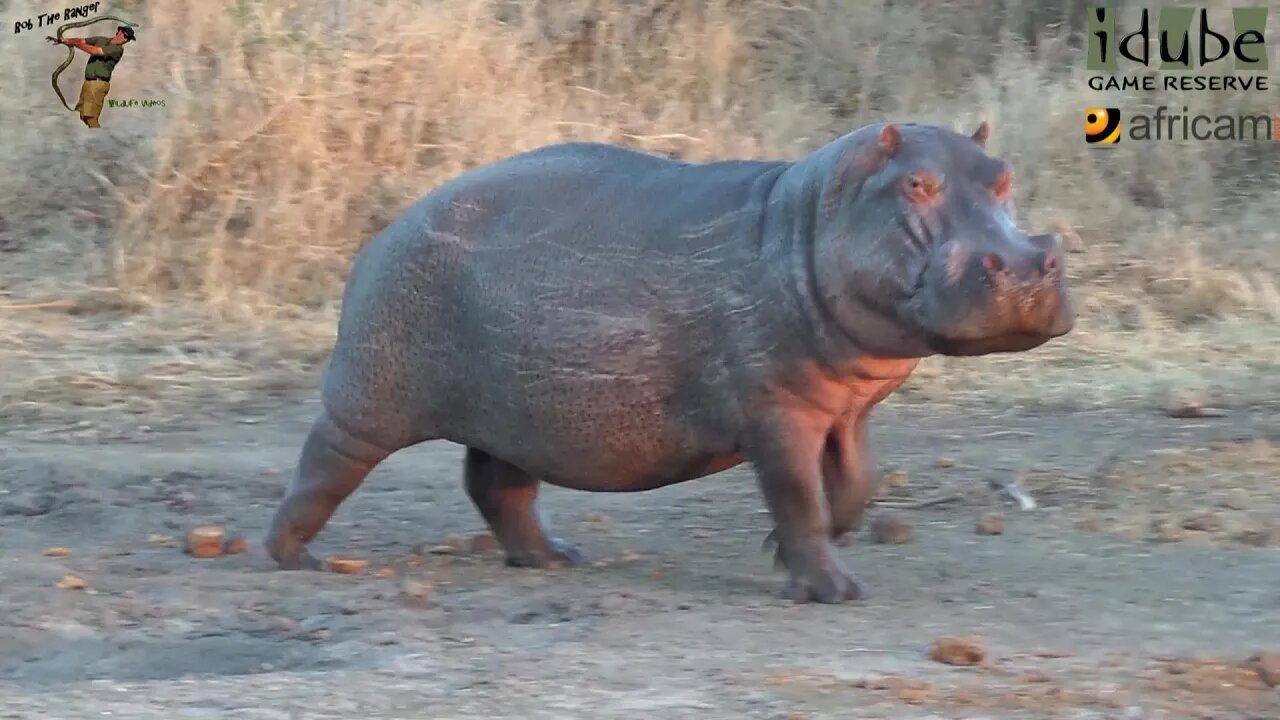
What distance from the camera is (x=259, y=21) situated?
450 inches

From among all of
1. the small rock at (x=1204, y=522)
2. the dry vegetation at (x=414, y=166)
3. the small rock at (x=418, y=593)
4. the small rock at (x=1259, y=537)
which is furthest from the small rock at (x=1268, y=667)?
the dry vegetation at (x=414, y=166)

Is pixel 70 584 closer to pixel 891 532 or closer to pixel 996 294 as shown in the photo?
pixel 891 532

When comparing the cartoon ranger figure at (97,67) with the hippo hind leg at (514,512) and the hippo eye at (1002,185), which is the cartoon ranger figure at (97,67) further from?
the hippo eye at (1002,185)

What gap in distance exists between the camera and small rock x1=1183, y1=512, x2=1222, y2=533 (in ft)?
19.0

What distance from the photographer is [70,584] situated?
5.18 m

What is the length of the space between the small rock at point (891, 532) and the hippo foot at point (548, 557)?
914 millimetres

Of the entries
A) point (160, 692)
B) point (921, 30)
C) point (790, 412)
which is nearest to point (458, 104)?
point (921, 30)

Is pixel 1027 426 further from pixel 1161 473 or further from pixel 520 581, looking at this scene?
pixel 520 581

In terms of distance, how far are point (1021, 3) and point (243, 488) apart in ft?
30.0

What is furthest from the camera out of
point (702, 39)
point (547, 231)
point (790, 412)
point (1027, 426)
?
point (702, 39)

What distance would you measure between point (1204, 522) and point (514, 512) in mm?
2150

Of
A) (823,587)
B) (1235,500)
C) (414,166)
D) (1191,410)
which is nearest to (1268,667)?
(823,587)

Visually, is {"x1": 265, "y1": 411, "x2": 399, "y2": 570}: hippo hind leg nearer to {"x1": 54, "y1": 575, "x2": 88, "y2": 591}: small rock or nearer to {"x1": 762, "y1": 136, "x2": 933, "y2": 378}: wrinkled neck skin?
{"x1": 54, "y1": 575, "x2": 88, "y2": 591}: small rock

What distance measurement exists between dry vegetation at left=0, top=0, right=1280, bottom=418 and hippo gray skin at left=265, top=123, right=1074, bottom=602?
3.24 meters
